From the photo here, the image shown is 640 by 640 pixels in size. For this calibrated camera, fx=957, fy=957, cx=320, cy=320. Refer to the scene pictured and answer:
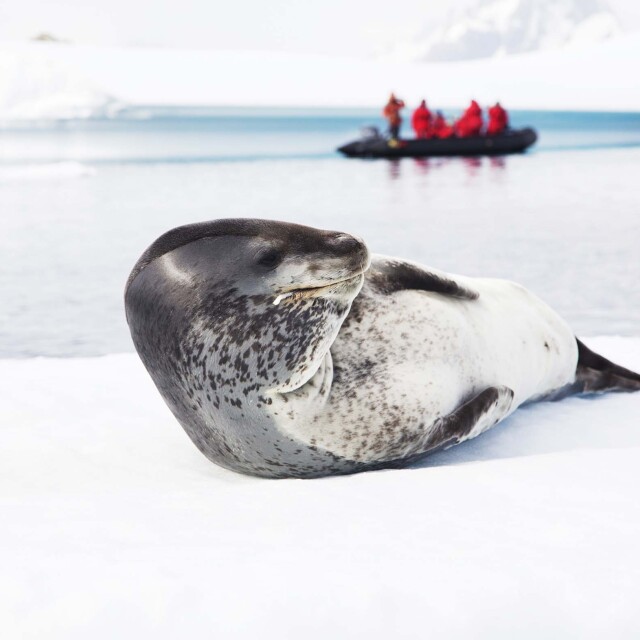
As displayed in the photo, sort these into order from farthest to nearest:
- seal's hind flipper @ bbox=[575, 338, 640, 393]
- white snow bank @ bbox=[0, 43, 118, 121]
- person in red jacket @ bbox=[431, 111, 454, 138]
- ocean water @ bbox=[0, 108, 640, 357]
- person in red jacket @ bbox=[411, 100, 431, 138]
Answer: white snow bank @ bbox=[0, 43, 118, 121] < person in red jacket @ bbox=[431, 111, 454, 138] < person in red jacket @ bbox=[411, 100, 431, 138] < ocean water @ bbox=[0, 108, 640, 357] < seal's hind flipper @ bbox=[575, 338, 640, 393]

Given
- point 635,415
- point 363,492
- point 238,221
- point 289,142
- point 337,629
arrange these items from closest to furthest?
point 337,629, point 363,492, point 238,221, point 635,415, point 289,142

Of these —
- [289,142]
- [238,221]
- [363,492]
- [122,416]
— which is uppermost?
[238,221]

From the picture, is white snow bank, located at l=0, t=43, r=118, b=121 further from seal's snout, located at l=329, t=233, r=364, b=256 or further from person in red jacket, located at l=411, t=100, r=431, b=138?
seal's snout, located at l=329, t=233, r=364, b=256

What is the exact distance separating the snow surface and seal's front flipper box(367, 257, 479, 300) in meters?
0.43

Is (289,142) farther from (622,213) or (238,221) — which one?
(238,221)

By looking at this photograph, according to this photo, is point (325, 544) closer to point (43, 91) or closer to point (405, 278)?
point (405, 278)

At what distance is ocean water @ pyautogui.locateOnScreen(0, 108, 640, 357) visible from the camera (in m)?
5.26

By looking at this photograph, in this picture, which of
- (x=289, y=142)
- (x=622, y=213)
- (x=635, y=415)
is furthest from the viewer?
(x=289, y=142)

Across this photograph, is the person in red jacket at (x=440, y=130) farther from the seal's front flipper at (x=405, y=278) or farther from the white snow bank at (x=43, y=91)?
the white snow bank at (x=43, y=91)

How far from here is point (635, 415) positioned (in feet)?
9.30

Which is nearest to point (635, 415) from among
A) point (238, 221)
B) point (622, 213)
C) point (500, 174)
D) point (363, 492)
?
point (363, 492)

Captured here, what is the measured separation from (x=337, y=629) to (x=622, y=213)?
8.34 metres

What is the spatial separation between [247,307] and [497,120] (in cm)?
1612

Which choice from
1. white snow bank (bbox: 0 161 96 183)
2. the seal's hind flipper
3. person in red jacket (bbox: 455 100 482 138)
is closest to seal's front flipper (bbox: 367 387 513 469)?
the seal's hind flipper
